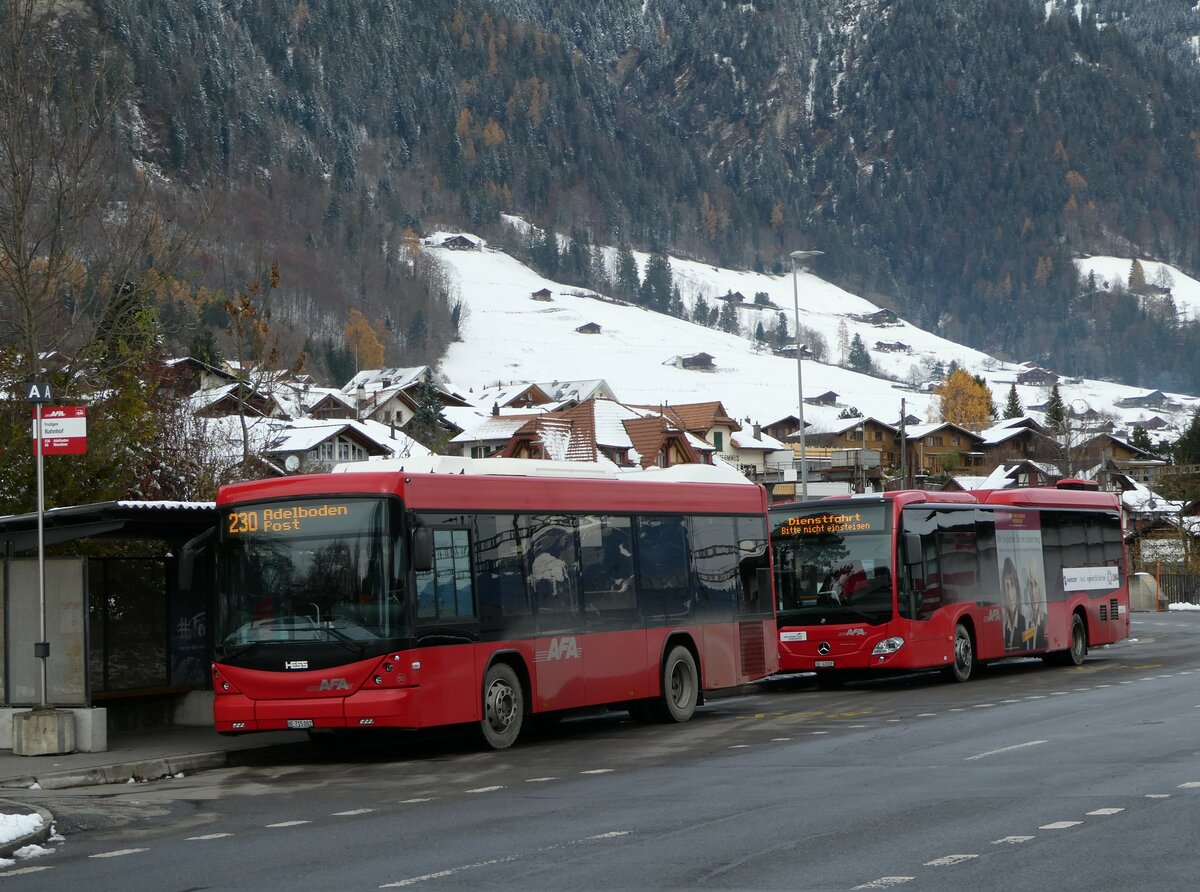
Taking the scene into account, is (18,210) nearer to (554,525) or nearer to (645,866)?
(554,525)

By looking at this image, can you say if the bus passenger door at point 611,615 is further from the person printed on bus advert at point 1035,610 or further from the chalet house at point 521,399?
the chalet house at point 521,399

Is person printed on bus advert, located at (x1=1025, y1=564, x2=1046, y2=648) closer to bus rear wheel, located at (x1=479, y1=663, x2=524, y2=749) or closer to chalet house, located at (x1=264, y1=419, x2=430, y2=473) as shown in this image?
bus rear wheel, located at (x1=479, y1=663, x2=524, y2=749)

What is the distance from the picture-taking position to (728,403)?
19838 cm

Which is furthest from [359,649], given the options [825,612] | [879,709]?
[825,612]

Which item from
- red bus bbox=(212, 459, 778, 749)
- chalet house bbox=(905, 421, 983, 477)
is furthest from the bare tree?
chalet house bbox=(905, 421, 983, 477)

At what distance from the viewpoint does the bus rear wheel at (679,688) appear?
20.5 metres

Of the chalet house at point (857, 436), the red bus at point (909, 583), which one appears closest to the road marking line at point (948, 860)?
the red bus at point (909, 583)

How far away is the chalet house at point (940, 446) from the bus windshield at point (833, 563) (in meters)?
114

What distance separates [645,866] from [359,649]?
690cm

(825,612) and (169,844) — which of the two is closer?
(169,844)

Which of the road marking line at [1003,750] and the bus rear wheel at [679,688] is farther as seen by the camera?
the bus rear wheel at [679,688]

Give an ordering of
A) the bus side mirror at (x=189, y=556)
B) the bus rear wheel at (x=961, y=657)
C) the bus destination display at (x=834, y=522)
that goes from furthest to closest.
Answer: the bus rear wheel at (x=961, y=657) → the bus destination display at (x=834, y=522) → the bus side mirror at (x=189, y=556)

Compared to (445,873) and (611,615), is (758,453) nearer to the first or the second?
(611,615)

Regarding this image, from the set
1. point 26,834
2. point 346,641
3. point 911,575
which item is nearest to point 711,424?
point 911,575
